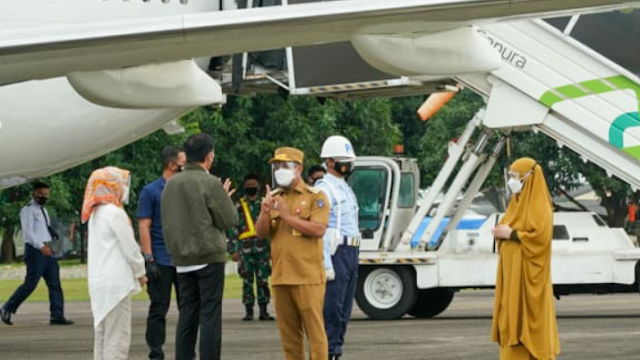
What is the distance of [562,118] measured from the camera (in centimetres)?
1856

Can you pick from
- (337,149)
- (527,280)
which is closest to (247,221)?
(337,149)

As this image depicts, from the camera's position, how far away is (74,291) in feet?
104

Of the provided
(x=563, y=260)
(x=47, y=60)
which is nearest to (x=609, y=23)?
(x=563, y=260)

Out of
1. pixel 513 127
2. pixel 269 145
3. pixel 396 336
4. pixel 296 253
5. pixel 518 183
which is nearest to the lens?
pixel 296 253

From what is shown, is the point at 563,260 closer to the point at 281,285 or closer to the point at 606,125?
the point at 606,125

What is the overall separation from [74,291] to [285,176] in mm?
20779

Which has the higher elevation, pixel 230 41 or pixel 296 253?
pixel 230 41

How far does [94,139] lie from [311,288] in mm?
3810

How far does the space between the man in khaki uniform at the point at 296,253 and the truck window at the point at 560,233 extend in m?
8.31

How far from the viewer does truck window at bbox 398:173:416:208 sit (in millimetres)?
20812

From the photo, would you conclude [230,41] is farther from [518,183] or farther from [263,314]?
[263,314]

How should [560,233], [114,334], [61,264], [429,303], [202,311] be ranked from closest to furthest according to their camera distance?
[114,334] < [202,311] < [560,233] < [429,303] < [61,264]

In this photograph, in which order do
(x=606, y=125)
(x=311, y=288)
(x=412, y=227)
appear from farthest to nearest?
1. (x=412, y=227)
2. (x=606, y=125)
3. (x=311, y=288)

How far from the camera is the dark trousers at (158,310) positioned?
13422 mm
